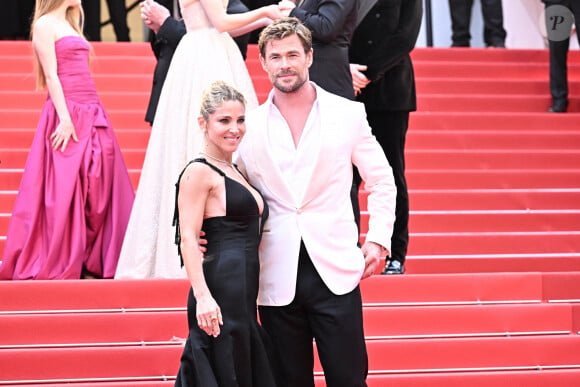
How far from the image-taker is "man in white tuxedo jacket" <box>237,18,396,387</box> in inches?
155

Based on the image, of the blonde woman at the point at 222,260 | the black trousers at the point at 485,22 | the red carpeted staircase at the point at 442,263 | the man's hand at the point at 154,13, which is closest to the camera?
the blonde woman at the point at 222,260

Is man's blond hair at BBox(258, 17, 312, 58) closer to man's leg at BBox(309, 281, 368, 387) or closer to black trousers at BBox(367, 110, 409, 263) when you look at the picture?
man's leg at BBox(309, 281, 368, 387)

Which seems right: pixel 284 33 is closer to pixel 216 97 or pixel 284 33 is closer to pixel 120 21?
pixel 216 97

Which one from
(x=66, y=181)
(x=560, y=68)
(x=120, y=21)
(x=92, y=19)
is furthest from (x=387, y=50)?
(x=120, y=21)

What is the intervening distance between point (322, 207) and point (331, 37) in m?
1.46

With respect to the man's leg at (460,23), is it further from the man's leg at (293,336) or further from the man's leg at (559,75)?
the man's leg at (293,336)

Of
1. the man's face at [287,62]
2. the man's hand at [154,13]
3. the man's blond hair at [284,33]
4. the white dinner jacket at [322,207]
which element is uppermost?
the man's hand at [154,13]

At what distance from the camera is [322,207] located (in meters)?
3.96

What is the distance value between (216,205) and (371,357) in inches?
70.6

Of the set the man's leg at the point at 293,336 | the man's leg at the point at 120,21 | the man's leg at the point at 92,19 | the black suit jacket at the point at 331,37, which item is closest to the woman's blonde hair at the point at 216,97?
the man's leg at the point at 293,336

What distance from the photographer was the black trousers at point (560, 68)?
348 inches

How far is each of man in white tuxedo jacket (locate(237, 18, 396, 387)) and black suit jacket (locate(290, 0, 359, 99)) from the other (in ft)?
3.85

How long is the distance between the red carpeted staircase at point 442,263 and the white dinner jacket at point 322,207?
1428 mm

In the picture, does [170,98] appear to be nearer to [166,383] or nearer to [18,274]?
[18,274]
